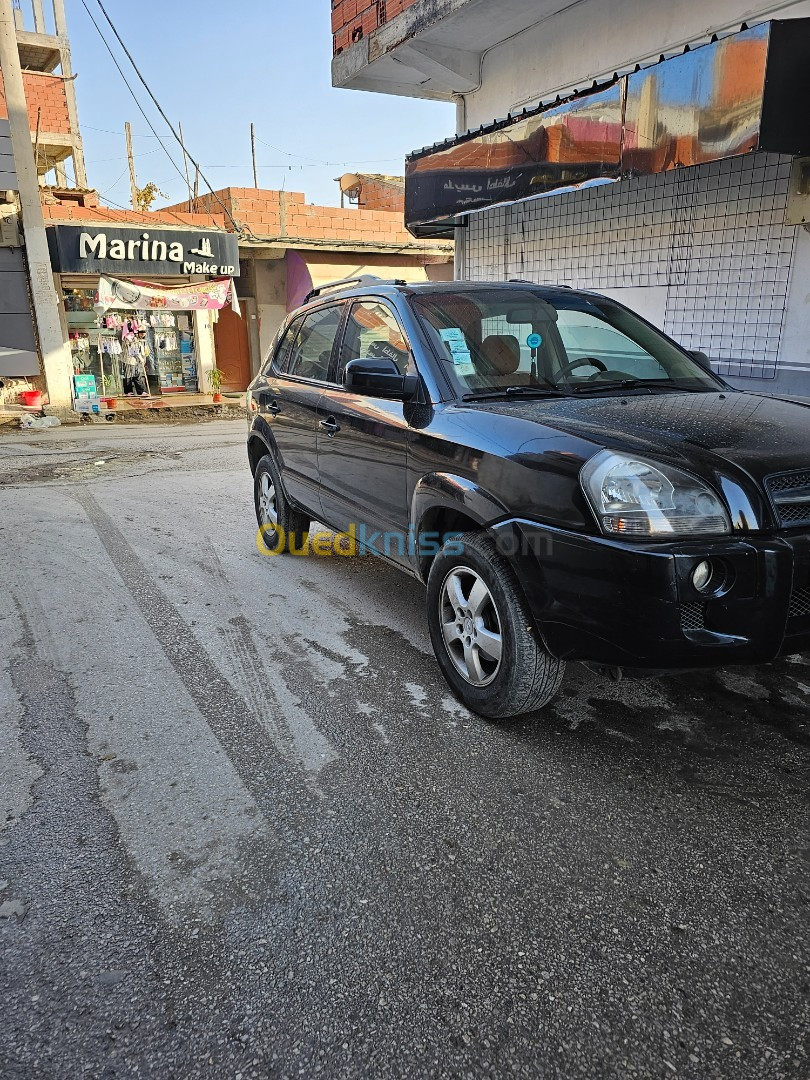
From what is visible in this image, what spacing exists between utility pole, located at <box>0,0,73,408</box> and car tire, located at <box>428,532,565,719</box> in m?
15.5

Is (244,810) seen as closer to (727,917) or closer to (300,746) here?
(300,746)

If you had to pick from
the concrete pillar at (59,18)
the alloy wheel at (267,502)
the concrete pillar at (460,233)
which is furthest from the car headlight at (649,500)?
the concrete pillar at (59,18)

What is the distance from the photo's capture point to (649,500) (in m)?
2.56

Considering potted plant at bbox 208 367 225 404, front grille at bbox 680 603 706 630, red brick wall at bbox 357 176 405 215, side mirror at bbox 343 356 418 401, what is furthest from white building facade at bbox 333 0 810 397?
red brick wall at bbox 357 176 405 215

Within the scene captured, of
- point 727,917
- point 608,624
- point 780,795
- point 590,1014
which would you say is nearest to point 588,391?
point 608,624

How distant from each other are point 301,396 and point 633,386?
2235mm

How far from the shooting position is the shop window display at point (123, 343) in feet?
58.5

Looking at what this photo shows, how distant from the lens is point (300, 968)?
200 cm

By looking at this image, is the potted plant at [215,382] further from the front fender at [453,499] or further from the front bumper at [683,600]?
the front bumper at [683,600]

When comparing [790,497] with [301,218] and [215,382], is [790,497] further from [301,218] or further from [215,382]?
[301,218]

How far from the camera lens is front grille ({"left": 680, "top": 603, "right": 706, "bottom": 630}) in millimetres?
2486

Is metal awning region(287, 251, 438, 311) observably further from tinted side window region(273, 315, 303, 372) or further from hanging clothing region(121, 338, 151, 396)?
tinted side window region(273, 315, 303, 372)

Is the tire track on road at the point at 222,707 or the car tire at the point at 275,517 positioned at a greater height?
the car tire at the point at 275,517

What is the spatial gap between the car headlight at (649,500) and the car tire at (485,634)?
21.7 inches
